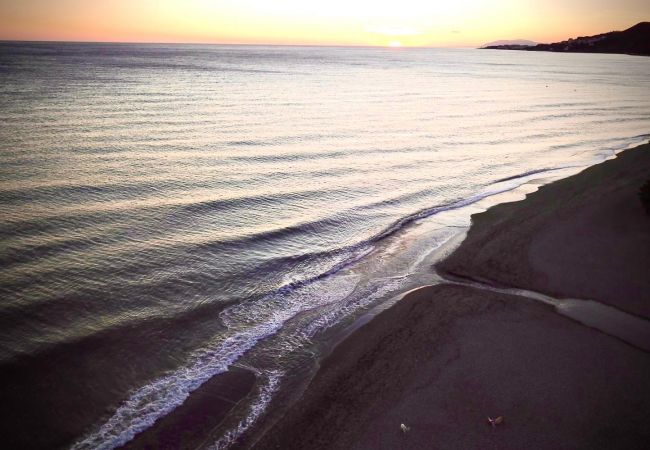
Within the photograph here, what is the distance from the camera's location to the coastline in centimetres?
696

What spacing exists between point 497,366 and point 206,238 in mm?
10345

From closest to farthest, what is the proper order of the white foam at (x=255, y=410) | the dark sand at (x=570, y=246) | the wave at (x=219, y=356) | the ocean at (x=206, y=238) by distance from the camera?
the white foam at (x=255, y=410)
the wave at (x=219, y=356)
the ocean at (x=206, y=238)
the dark sand at (x=570, y=246)

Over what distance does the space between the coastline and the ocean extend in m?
0.98

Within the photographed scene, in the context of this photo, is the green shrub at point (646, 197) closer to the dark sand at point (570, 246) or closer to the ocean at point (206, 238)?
the dark sand at point (570, 246)

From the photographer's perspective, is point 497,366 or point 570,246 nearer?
point 497,366

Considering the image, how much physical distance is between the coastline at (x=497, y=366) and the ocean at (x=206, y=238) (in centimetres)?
98

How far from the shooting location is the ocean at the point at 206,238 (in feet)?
28.2

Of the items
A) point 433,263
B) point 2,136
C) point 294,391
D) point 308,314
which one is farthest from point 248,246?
point 2,136

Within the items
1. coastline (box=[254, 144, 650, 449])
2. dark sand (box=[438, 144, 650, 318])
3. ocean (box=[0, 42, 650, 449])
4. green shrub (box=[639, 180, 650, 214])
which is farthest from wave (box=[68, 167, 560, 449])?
green shrub (box=[639, 180, 650, 214])

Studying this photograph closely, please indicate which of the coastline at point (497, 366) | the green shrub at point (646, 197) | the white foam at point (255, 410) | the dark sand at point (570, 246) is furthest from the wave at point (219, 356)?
the green shrub at point (646, 197)

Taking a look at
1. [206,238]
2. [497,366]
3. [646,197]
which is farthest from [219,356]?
[646,197]

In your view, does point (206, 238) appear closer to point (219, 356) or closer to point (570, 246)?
point (219, 356)

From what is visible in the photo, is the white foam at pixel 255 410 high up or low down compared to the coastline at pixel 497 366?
down

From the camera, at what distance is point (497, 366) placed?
332 inches
